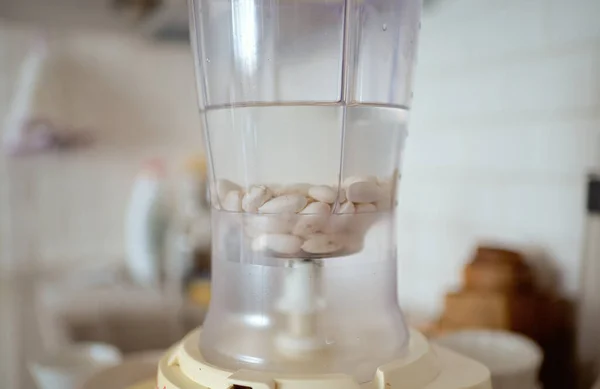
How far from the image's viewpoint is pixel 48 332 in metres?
1.02

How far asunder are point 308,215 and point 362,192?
50 millimetres

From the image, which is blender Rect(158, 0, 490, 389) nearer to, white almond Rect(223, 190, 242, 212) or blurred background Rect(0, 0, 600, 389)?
white almond Rect(223, 190, 242, 212)

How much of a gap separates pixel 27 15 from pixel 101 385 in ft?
2.92

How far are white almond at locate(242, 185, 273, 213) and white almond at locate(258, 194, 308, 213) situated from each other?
10mm

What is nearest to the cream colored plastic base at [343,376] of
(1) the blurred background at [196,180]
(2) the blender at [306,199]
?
(2) the blender at [306,199]

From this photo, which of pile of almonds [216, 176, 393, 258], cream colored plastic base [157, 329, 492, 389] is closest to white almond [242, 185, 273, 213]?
pile of almonds [216, 176, 393, 258]

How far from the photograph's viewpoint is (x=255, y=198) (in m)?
0.45

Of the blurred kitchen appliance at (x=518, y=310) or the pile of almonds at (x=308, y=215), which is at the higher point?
the pile of almonds at (x=308, y=215)

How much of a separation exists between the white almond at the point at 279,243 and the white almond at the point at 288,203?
21 mm

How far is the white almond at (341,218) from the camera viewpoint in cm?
44

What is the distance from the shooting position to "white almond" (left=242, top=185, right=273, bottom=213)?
444 millimetres

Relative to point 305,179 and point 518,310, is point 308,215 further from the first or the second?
point 518,310

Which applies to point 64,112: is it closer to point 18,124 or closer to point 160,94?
point 18,124

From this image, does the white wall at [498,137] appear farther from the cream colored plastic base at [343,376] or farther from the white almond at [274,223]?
the white almond at [274,223]
